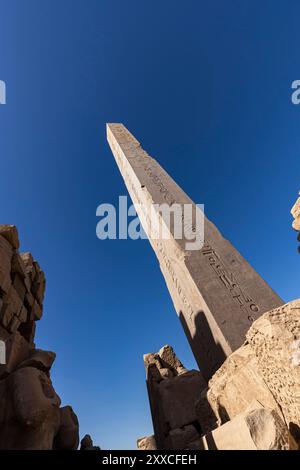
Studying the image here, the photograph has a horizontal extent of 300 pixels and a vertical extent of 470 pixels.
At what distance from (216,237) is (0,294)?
3.13 metres

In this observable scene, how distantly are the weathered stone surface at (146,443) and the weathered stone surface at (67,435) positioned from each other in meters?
2.38

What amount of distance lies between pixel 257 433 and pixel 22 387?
4.94ft

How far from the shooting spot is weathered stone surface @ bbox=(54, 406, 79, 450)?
1.83 meters

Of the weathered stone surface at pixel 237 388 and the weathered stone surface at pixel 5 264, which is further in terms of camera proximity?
the weathered stone surface at pixel 5 264

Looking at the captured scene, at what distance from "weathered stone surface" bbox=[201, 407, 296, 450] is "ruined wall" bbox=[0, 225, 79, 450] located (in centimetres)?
113

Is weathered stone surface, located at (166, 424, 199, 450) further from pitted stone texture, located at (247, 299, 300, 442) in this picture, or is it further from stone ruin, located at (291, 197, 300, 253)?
stone ruin, located at (291, 197, 300, 253)

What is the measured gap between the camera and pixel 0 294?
2.29 m

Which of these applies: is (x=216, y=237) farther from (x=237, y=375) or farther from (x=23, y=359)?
(x=23, y=359)

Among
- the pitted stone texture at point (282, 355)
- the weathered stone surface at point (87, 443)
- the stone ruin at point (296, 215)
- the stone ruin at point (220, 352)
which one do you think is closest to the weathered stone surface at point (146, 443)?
the stone ruin at point (220, 352)

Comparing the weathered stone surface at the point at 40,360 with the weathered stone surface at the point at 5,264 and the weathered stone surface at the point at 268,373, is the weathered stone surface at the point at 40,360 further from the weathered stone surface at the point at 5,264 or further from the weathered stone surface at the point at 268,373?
the weathered stone surface at the point at 268,373

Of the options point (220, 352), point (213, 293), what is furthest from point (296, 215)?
point (220, 352)

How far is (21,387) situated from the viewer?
5.58 ft

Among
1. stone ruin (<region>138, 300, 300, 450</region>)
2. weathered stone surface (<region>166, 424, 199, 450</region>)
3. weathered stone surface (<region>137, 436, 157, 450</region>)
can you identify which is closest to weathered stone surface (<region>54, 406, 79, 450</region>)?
stone ruin (<region>138, 300, 300, 450</region>)

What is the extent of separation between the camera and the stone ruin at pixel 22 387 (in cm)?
157
